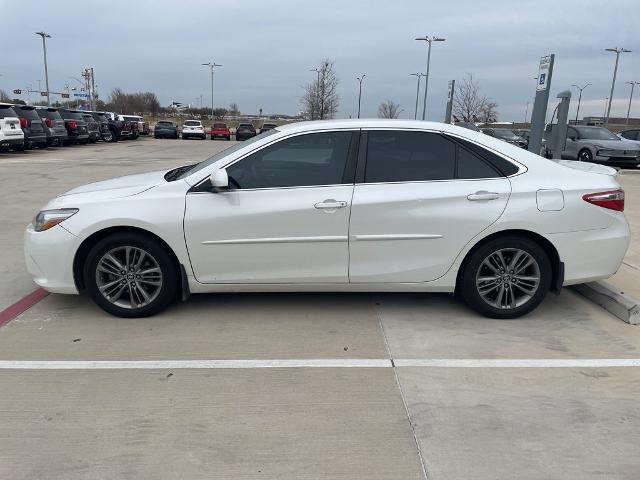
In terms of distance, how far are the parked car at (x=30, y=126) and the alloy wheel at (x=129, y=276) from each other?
18894 mm

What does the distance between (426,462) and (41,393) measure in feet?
7.59

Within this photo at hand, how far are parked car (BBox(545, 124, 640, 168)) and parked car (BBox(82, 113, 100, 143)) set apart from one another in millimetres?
23969

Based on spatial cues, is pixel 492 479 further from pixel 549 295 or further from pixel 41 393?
pixel 549 295

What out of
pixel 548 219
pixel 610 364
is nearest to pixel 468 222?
pixel 548 219

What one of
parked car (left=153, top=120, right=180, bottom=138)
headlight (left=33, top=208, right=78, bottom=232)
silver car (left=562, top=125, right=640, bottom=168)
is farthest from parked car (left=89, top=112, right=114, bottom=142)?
headlight (left=33, top=208, right=78, bottom=232)

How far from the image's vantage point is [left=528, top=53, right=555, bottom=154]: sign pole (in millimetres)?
→ 8508

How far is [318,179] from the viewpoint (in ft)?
14.3

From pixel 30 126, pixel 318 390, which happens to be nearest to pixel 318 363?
pixel 318 390

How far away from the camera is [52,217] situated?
14.3 ft

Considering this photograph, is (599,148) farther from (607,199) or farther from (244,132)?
(244,132)

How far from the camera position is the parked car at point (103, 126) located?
32.6m

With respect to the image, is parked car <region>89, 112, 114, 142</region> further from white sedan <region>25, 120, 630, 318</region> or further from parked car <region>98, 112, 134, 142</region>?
white sedan <region>25, 120, 630, 318</region>

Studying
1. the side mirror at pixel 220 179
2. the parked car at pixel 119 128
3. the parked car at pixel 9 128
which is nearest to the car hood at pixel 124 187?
Answer: the side mirror at pixel 220 179

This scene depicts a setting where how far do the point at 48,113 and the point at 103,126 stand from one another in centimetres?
853
